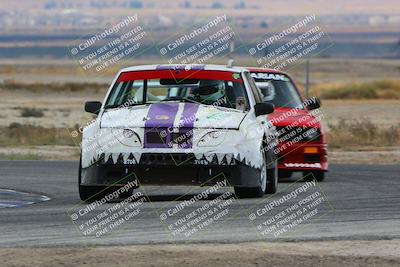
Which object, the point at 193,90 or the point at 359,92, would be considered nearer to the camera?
the point at 193,90

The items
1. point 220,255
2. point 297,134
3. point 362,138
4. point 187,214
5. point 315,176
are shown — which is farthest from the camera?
point 362,138

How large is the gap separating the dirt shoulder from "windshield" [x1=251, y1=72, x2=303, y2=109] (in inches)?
376

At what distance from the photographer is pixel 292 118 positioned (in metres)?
20.6

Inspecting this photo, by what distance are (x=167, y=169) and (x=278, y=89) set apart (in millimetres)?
6526

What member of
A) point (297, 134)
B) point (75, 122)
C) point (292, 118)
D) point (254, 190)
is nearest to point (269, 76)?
point (292, 118)

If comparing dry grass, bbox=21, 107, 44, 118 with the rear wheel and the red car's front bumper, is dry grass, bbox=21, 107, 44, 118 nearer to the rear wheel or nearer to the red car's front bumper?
the red car's front bumper

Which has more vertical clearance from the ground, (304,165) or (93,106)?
(93,106)

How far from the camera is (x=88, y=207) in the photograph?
15.5 metres

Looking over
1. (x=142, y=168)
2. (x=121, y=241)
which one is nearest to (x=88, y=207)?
(x=142, y=168)

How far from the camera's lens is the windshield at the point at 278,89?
2158 cm

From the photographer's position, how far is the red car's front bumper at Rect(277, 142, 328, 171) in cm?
2041

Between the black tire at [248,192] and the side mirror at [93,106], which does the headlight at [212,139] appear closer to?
the black tire at [248,192]

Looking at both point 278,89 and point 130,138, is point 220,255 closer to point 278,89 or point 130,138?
point 130,138

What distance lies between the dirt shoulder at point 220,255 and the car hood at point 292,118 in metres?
8.36
